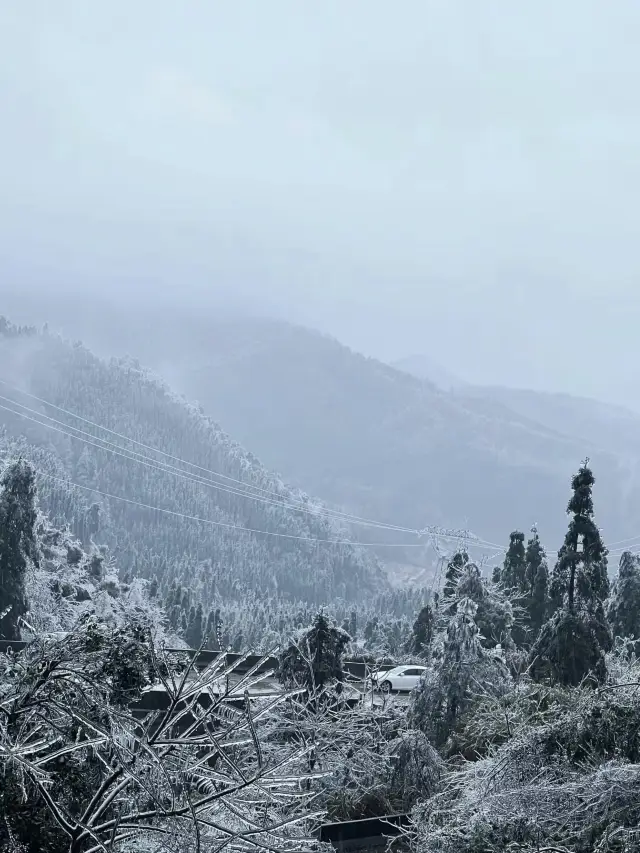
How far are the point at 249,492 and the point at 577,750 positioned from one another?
17402 cm

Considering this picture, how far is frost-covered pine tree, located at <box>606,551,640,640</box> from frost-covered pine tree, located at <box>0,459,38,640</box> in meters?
24.3

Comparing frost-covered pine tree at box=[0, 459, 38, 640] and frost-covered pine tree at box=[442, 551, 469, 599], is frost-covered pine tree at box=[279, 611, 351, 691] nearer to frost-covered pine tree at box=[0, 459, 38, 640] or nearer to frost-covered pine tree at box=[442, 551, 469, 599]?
frost-covered pine tree at box=[442, 551, 469, 599]

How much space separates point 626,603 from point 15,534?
25729 mm

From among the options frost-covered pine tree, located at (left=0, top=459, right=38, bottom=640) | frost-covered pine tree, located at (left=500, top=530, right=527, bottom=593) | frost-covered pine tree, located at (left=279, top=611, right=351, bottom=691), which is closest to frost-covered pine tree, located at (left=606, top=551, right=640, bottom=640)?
frost-covered pine tree, located at (left=500, top=530, right=527, bottom=593)

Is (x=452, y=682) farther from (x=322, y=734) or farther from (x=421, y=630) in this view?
(x=421, y=630)

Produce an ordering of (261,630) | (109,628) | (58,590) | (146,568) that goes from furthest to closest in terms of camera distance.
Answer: (146,568) → (261,630) → (58,590) → (109,628)

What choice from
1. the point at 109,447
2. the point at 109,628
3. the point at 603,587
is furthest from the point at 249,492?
the point at 109,628

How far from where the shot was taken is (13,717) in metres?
6.80

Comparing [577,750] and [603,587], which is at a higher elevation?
[603,587]

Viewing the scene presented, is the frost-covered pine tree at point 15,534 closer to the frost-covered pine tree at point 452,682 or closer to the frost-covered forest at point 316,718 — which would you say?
the frost-covered forest at point 316,718

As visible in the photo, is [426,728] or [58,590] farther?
[58,590]

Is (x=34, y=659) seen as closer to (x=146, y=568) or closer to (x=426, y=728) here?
(x=426, y=728)

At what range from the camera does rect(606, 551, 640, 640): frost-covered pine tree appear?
4038 cm

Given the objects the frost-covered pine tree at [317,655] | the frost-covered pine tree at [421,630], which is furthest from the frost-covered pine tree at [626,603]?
the frost-covered pine tree at [317,655]
